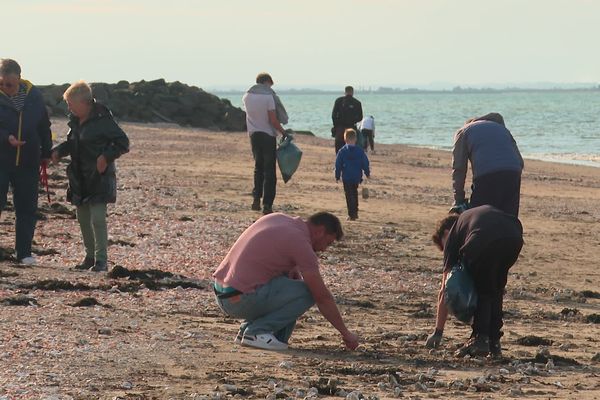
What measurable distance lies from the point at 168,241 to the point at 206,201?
441cm

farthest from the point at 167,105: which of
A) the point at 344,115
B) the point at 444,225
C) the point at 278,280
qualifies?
the point at 278,280

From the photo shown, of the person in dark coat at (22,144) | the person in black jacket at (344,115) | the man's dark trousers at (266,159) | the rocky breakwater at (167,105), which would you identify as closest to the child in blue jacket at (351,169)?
the man's dark trousers at (266,159)

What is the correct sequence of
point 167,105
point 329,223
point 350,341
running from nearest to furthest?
point 329,223 → point 350,341 → point 167,105

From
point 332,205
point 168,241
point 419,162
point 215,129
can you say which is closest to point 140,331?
point 168,241

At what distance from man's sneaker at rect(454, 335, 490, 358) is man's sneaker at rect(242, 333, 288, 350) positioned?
1.16m

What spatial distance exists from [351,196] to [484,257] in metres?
8.32

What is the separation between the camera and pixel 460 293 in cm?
851

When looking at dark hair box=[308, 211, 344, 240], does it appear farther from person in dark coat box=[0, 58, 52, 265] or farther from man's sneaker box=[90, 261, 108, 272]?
person in dark coat box=[0, 58, 52, 265]

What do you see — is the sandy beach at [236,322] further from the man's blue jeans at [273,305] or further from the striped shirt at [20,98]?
the striped shirt at [20,98]

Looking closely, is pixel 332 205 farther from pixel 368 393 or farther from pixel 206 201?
pixel 368 393

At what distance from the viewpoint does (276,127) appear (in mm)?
16297

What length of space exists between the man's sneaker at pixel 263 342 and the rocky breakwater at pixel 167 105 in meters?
42.3

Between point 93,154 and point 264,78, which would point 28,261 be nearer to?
point 93,154

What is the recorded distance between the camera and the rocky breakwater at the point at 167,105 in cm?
5262
